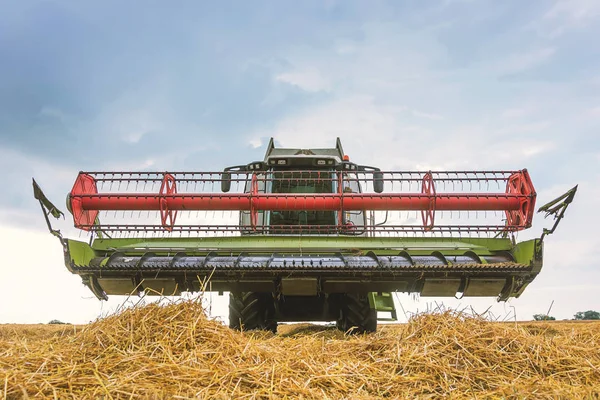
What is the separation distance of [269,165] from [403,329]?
3.99m

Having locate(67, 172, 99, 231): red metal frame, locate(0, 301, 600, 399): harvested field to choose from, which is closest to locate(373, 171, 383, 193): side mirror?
locate(0, 301, 600, 399): harvested field

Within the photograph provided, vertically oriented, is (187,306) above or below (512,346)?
above

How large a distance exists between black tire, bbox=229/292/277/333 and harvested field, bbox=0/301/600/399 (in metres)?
2.04

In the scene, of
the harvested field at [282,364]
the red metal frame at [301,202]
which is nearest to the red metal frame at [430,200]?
the red metal frame at [301,202]

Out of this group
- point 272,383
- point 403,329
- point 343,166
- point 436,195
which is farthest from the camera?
point 343,166

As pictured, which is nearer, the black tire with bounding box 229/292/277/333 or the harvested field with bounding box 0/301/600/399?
the harvested field with bounding box 0/301/600/399

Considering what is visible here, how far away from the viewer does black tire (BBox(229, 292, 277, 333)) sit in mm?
5414

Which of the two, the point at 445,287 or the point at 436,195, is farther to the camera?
the point at 436,195

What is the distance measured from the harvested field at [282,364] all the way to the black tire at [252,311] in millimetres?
2039

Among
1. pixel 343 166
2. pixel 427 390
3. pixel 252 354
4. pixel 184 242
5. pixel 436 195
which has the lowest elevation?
pixel 427 390

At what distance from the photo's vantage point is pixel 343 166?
6.87 meters

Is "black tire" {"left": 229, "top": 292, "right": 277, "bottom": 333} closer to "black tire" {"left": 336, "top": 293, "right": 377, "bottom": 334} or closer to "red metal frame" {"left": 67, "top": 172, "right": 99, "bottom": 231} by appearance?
"black tire" {"left": 336, "top": 293, "right": 377, "bottom": 334}

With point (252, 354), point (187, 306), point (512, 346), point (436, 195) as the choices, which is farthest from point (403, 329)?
point (436, 195)

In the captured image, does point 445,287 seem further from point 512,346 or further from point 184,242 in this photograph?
point 184,242
